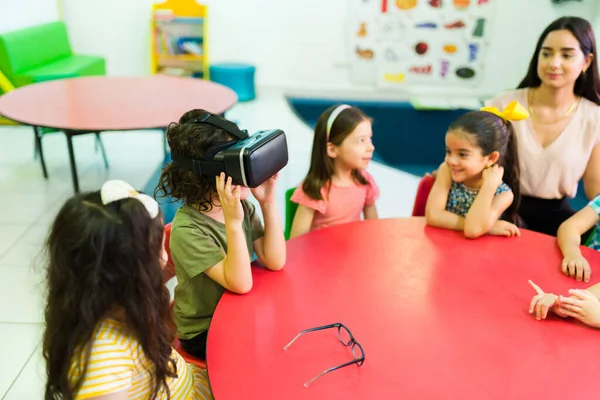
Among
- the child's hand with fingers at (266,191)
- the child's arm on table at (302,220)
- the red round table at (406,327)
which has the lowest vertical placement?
the child's arm on table at (302,220)

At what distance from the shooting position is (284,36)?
566cm

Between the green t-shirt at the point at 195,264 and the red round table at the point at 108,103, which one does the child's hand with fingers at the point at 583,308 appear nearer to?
the green t-shirt at the point at 195,264

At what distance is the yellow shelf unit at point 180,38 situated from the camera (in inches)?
214

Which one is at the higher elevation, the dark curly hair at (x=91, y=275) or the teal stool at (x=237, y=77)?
the dark curly hair at (x=91, y=275)

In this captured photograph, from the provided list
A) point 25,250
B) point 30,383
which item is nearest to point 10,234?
point 25,250

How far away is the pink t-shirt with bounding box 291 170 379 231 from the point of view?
1.85 meters

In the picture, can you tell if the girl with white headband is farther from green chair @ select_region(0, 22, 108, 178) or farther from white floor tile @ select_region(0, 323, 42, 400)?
green chair @ select_region(0, 22, 108, 178)

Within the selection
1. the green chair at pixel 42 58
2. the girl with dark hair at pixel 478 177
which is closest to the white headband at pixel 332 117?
the girl with dark hair at pixel 478 177

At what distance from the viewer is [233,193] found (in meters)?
1.15

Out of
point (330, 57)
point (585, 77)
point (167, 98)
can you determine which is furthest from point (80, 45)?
point (585, 77)

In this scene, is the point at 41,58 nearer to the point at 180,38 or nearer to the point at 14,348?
the point at 180,38

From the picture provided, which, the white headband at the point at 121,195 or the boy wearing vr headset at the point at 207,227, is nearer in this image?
the white headband at the point at 121,195

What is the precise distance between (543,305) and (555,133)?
3.39 ft

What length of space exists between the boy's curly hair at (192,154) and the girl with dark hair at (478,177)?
745 millimetres
